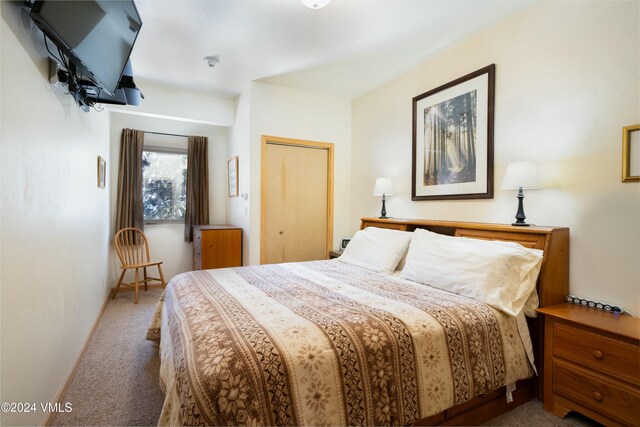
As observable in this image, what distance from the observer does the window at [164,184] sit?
4371mm

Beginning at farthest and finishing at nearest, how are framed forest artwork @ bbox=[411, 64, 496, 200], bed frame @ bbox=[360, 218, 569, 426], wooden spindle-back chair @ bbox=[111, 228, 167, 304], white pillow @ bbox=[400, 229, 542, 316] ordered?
wooden spindle-back chair @ bbox=[111, 228, 167, 304] < framed forest artwork @ bbox=[411, 64, 496, 200] < white pillow @ bbox=[400, 229, 542, 316] < bed frame @ bbox=[360, 218, 569, 426]

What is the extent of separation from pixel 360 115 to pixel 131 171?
10.4 feet

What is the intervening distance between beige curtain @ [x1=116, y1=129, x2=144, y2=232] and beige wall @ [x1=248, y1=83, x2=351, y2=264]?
1.76 meters

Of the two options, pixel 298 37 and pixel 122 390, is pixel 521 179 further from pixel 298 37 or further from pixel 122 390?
pixel 122 390

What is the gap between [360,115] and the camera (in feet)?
13.3

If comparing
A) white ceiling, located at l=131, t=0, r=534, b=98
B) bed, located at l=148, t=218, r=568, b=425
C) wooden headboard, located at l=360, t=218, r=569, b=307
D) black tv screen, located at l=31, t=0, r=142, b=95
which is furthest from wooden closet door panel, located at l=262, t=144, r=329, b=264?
wooden headboard, located at l=360, t=218, r=569, b=307

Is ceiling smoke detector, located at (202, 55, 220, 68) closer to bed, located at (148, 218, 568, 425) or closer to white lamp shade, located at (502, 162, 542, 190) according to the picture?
bed, located at (148, 218, 568, 425)

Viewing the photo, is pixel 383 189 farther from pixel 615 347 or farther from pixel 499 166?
pixel 615 347

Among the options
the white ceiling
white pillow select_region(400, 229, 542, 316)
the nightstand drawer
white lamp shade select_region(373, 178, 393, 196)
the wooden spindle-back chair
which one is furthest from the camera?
the wooden spindle-back chair

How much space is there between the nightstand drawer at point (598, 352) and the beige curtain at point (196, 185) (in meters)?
4.25

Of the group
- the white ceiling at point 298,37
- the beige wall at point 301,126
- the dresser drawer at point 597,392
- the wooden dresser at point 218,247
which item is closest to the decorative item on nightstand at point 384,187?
the beige wall at point 301,126

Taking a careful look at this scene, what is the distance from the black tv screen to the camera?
1215mm

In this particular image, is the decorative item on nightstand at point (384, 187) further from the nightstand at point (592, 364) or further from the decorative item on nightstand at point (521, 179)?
the nightstand at point (592, 364)

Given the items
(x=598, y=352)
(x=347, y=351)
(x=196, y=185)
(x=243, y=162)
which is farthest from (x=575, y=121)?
(x=196, y=185)
